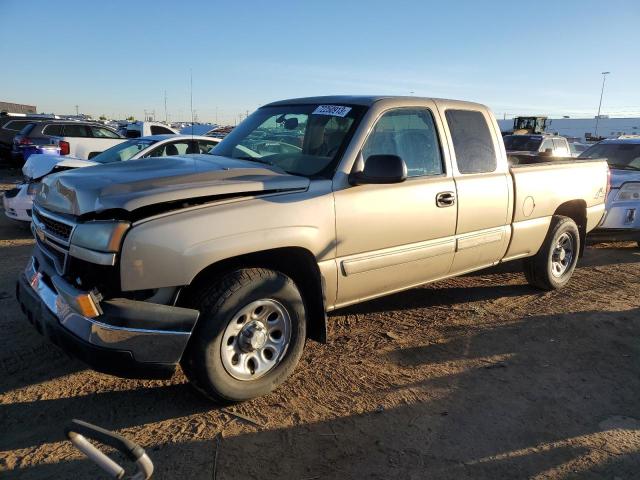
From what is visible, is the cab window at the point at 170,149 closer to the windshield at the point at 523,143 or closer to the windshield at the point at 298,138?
the windshield at the point at 298,138

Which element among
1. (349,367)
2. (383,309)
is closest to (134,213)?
(349,367)

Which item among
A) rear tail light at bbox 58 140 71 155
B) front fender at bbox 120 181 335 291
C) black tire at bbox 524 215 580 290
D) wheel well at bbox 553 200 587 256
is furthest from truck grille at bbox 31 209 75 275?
rear tail light at bbox 58 140 71 155

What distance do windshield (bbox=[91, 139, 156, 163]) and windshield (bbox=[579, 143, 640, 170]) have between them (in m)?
7.74

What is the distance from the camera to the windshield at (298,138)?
357cm

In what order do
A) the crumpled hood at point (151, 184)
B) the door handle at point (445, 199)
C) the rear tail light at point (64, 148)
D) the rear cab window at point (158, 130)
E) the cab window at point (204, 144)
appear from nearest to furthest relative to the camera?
1. the crumpled hood at point (151, 184)
2. the door handle at point (445, 199)
3. the cab window at point (204, 144)
4. the rear tail light at point (64, 148)
5. the rear cab window at point (158, 130)

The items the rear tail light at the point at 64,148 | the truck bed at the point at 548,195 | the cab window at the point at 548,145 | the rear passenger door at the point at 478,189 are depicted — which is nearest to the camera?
the rear passenger door at the point at 478,189

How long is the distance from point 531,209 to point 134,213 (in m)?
3.82

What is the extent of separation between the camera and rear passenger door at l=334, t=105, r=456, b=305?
11.3ft

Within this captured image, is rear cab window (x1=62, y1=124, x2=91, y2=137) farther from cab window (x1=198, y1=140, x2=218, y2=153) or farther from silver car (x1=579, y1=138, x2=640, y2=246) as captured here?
silver car (x1=579, y1=138, x2=640, y2=246)

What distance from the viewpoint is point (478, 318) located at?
473 cm

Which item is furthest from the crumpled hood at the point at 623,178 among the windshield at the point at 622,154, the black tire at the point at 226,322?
the black tire at the point at 226,322

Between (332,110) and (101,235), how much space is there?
2.04m

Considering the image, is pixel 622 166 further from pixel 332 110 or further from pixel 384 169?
pixel 384 169

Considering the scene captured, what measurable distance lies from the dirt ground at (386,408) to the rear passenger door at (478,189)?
71 centimetres
